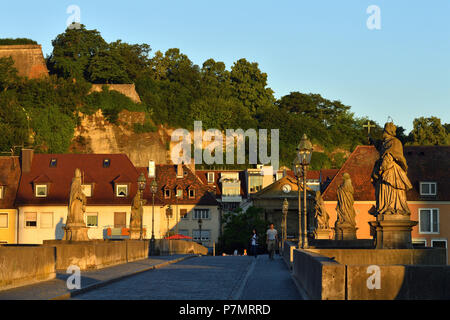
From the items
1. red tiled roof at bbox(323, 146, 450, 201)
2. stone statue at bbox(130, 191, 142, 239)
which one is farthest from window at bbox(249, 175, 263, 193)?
stone statue at bbox(130, 191, 142, 239)

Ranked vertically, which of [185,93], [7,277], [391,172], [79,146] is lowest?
[7,277]

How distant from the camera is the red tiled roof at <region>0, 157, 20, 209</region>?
259ft

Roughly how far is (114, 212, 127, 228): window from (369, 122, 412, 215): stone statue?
201ft

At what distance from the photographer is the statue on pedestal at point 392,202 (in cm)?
1914

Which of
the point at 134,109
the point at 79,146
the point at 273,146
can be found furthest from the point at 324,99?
the point at 79,146

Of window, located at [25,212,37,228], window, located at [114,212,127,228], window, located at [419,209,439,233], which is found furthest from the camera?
window, located at [114,212,127,228]

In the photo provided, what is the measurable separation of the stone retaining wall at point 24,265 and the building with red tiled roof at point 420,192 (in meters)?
51.3

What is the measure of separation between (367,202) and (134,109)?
54681 mm

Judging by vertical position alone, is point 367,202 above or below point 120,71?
below

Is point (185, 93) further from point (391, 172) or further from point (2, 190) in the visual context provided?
point (391, 172)

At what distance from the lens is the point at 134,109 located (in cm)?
11606

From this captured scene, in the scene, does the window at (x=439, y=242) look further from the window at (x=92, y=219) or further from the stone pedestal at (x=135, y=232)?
the window at (x=92, y=219)

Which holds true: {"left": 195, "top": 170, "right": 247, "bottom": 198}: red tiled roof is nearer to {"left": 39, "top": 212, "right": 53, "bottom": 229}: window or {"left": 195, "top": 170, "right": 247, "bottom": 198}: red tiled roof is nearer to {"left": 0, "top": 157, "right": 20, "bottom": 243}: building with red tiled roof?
{"left": 39, "top": 212, "right": 53, "bottom": 229}: window

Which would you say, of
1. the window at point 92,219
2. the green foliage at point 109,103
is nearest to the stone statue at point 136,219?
the window at point 92,219
